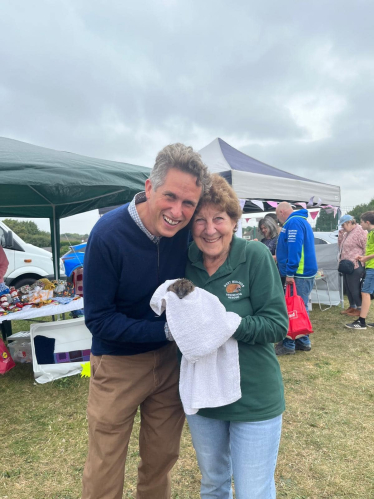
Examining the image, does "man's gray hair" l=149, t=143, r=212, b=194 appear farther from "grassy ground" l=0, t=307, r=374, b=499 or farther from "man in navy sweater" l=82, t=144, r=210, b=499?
"grassy ground" l=0, t=307, r=374, b=499

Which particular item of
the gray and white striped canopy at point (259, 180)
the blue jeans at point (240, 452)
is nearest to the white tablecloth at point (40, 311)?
the blue jeans at point (240, 452)

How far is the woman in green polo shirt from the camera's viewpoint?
1270 mm

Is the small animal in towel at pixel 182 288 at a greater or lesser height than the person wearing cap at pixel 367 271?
greater

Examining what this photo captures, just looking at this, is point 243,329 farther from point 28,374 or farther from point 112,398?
point 28,374

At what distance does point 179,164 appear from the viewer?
127cm

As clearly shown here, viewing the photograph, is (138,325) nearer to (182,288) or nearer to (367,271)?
(182,288)

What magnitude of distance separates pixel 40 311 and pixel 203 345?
296cm

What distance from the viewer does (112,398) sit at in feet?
4.74

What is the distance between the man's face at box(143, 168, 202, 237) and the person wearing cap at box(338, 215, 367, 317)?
19.3 ft

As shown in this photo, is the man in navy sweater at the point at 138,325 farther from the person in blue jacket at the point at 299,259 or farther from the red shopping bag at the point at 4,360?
the person in blue jacket at the point at 299,259

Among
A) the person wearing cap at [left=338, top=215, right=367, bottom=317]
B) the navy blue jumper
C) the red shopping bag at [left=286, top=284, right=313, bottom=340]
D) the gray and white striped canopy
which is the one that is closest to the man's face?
the navy blue jumper

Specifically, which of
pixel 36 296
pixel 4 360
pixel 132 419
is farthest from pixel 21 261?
pixel 132 419

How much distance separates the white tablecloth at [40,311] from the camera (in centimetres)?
351

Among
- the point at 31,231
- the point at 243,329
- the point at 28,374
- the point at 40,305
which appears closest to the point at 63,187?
the point at 40,305
